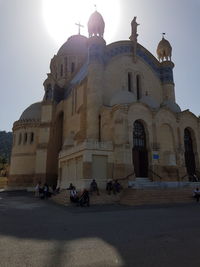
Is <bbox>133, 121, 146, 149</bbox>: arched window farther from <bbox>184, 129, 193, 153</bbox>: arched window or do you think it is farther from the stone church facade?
<bbox>184, 129, 193, 153</bbox>: arched window

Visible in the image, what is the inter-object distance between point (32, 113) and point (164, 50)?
22.3m

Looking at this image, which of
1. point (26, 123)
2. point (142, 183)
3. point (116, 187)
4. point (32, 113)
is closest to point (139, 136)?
point (142, 183)

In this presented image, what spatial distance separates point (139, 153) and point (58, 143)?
520 inches

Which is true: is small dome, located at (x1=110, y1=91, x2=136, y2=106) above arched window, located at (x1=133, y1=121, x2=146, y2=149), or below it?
above

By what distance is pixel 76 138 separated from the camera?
23.5 metres

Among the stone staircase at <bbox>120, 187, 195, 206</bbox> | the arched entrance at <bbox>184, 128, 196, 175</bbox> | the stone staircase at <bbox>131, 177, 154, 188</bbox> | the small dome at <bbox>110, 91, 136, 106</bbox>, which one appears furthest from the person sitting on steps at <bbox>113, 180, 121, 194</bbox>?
the arched entrance at <bbox>184, 128, 196, 175</bbox>

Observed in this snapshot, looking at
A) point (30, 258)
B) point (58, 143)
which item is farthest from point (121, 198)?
point (58, 143)

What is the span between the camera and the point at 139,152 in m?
21.0

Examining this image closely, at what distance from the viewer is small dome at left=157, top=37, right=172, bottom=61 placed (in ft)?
101

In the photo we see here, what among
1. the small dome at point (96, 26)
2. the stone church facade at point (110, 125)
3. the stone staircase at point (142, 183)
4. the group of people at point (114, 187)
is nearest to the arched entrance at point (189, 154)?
the stone church facade at point (110, 125)

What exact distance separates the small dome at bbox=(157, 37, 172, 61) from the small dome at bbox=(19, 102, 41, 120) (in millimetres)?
20666

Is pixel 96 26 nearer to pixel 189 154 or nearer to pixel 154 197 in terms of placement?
pixel 189 154

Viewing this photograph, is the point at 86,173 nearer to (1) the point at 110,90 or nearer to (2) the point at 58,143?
(1) the point at 110,90

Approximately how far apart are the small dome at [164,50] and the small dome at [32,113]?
67.8 feet
